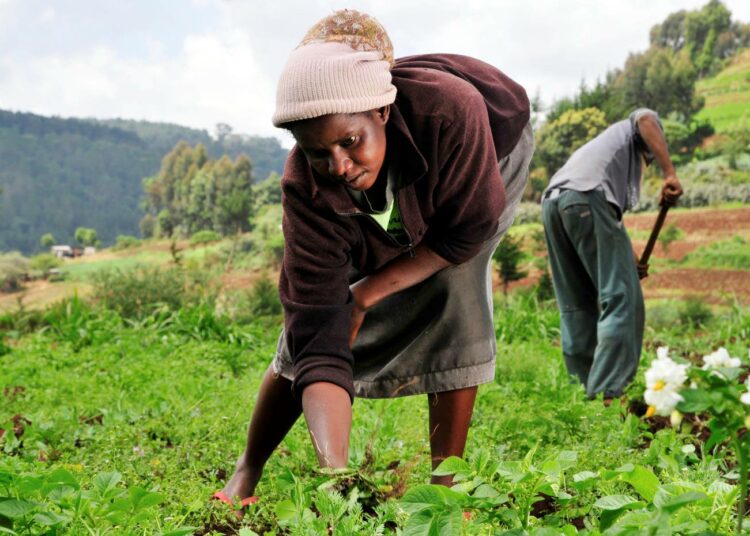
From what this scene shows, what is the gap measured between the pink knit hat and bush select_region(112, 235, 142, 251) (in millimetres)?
8884

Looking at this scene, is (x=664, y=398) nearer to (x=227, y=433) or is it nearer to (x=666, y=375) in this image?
(x=666, y=375)

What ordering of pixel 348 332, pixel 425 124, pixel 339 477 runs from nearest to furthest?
pixel 339 477 → pixel 425 124 → pixel 348 332

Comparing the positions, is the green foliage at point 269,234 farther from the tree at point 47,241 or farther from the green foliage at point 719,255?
the green foliage at point 719,255

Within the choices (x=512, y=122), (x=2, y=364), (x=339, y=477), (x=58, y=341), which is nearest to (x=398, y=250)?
(x=512, y=122)

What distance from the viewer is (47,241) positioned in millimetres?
10969

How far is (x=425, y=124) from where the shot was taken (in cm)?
223

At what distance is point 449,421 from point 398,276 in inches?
19.7

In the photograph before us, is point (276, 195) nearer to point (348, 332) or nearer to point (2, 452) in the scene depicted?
point (2, 452)

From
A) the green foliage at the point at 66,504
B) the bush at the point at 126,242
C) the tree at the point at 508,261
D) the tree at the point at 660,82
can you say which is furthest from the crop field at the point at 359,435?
the bush at the point at 126,242

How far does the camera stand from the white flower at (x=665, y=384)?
1.22 m

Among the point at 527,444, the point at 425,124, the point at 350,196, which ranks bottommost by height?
the point at 527,444

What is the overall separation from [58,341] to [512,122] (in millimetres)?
4599

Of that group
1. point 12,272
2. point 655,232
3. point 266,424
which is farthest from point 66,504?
point 12,272

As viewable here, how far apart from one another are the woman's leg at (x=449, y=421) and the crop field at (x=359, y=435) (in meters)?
0.14
